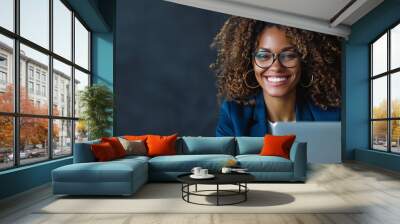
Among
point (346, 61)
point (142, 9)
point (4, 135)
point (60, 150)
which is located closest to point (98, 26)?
point (142, 9)

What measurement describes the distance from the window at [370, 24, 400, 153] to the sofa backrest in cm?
364

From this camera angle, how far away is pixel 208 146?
6.83m

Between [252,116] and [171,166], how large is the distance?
371 cm

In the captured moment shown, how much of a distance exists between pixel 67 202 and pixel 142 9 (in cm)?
567

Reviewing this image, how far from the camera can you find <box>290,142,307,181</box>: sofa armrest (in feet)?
19.6

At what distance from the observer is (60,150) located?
6.89 meters

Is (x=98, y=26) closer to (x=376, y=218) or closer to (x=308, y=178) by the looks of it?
(x=308, y=178)

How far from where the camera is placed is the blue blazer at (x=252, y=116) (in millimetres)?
9148

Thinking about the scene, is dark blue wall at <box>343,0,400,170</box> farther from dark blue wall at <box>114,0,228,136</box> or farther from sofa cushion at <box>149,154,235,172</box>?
sofa cushion at <box>149,154,235,172</box>

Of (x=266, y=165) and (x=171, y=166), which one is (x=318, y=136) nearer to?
(x=266, y=165)

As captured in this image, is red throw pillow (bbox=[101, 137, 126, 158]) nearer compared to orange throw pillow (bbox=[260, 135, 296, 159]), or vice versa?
red throw pillow (bbox=[101, 137, 126, 158])

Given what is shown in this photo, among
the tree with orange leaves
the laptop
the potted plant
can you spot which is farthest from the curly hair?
the tree with orange leaves

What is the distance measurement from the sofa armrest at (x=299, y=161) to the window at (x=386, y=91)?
119 inches

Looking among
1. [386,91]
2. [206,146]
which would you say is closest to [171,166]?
[206,146]
